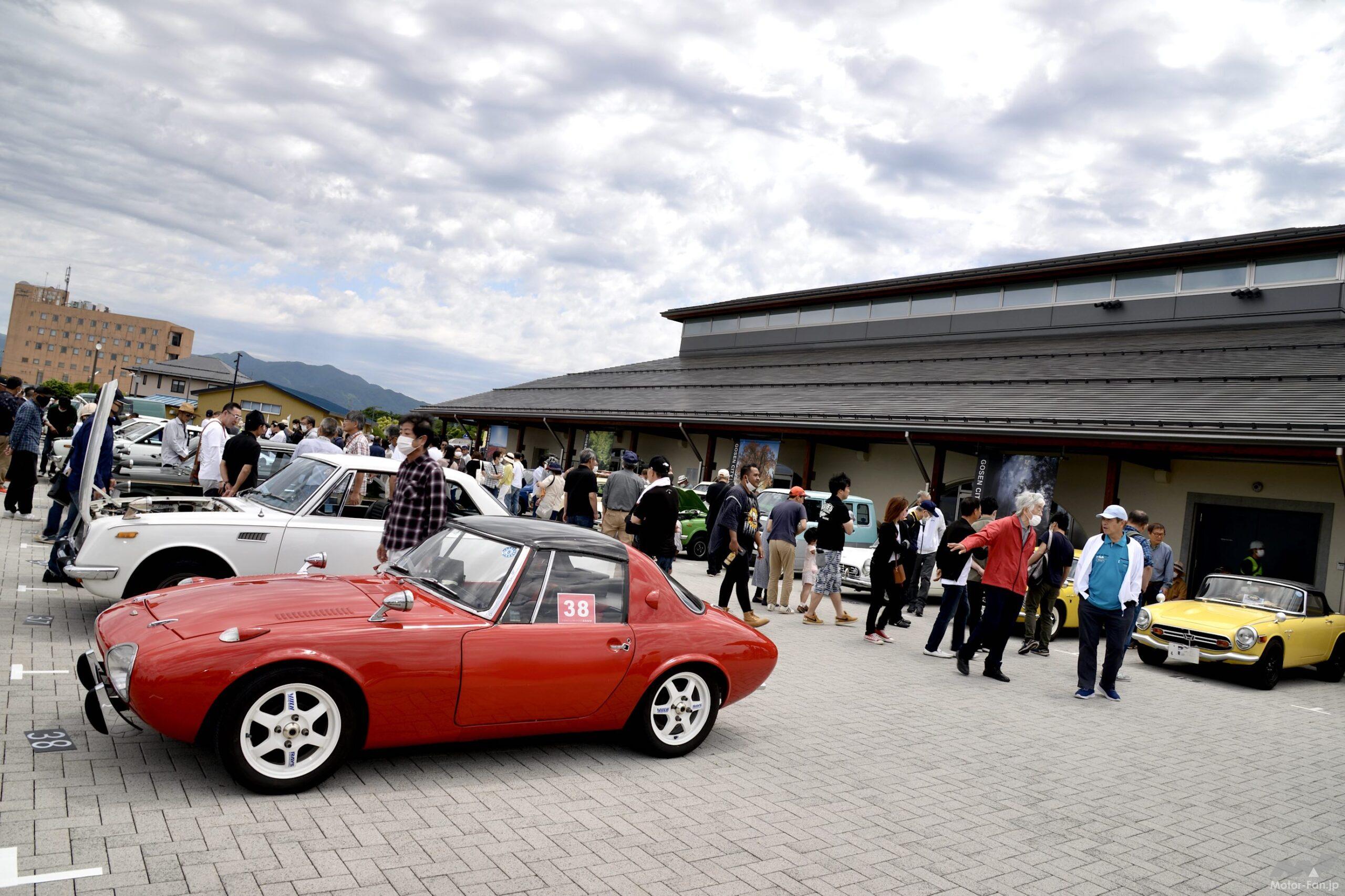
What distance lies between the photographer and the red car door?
445 cm

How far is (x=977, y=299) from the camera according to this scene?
2711 centimetres

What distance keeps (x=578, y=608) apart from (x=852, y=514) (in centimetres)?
1183

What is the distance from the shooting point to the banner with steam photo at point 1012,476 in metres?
17.6

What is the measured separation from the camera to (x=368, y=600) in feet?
15.2

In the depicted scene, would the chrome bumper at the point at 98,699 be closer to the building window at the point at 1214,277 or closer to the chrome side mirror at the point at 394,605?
the chrome side mirror at the point at 394,605

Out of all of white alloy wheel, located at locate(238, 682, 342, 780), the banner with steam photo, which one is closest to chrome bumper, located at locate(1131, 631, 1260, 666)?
the banner with steam photo

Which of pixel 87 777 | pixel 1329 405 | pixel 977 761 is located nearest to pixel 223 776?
pixel 87 777

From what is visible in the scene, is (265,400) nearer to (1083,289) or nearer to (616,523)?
(1083,289)

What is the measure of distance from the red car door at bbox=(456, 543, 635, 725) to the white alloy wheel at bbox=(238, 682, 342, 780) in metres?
0.64

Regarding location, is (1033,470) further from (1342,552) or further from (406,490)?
(406,490)

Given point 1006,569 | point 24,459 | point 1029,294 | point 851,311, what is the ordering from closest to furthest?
point 1006,569 → point 24,459 → point 1029,294 → point 851,311

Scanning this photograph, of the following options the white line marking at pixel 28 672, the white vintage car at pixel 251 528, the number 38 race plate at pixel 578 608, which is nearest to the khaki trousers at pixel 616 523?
the white vintage car at pixel 251 528

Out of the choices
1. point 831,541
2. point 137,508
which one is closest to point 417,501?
point 137,508

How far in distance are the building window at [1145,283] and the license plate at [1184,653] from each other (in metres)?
14.7
